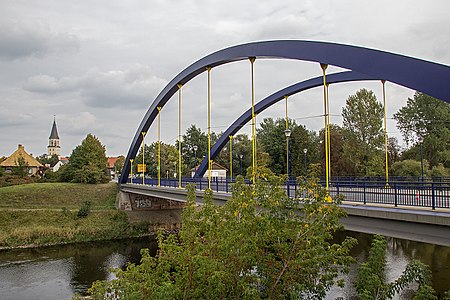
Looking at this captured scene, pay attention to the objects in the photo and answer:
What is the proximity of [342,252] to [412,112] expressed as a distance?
44.1 metres

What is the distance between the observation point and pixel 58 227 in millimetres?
36438

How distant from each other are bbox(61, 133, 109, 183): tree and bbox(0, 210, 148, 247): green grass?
12.8 meters

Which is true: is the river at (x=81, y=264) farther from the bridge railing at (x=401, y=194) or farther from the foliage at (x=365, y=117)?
the foliage at (x=365, y=117)

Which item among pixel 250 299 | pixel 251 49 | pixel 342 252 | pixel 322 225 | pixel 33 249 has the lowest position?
pixel 33 249

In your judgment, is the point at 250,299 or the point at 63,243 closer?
the point at 250,299

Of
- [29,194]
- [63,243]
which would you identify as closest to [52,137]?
[29,194]

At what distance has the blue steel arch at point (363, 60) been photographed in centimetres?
1047

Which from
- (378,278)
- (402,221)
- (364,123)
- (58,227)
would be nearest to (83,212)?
(58,227)

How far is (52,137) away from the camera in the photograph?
137500 mm

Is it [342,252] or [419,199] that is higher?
[419,199]

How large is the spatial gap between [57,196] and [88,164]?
32.0ft

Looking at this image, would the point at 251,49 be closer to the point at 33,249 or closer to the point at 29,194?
the point at 33,249

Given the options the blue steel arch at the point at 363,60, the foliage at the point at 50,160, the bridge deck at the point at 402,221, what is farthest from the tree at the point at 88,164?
the foliage at the point at 50,160

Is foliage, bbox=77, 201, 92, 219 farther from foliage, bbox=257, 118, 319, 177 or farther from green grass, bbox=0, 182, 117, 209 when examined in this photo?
foliage, bbox=257, 118, 319, 177
